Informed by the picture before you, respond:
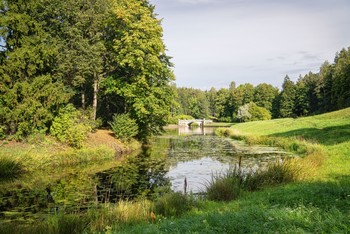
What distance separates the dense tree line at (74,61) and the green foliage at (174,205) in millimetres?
13701

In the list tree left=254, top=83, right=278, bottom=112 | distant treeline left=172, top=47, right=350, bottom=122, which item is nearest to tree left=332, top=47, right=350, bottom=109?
distant treeline left=172, top=47, right=350, bottom=122

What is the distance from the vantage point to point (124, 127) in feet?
89.5

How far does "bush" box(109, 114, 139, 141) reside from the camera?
27359 mm

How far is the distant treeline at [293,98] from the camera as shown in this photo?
65194mm

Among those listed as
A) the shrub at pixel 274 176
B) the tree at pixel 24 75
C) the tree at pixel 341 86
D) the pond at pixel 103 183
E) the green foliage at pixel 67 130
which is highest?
the tree at pixel 341 86

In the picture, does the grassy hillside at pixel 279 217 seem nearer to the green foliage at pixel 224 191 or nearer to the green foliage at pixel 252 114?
the green foliage at pixel 224 191

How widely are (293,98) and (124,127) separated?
241 feet

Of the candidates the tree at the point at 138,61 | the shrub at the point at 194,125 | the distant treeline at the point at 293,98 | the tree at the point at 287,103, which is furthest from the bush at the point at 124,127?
the shrub at the point at 194,125

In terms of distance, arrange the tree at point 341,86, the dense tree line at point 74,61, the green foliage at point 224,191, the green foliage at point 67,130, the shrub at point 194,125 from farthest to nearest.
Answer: the shrub at point 194,125
the tree at point 341,86
the green foliage at point 67,130
the dense tree line at point 74,61
the green foliage at point 224,191

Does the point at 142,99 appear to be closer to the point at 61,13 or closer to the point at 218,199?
the point at 61,13

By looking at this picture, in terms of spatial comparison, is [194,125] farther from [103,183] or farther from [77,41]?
[103,183]

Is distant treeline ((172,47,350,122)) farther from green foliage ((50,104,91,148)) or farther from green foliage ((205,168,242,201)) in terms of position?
green foliage ((205,168,242,201))

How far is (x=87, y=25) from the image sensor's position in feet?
87.3

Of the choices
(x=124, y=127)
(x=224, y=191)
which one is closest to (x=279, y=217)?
Result: (x=224, y=191)
